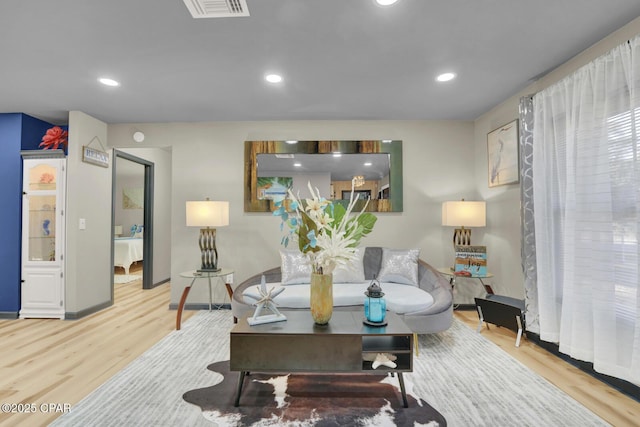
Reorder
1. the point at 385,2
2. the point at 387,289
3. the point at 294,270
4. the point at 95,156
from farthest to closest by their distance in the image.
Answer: the point at 95,156
the point at 294,270
the point at 387,289
the point at 385,2

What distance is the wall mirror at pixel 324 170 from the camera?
169 inches

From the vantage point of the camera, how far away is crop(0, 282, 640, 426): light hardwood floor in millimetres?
2102

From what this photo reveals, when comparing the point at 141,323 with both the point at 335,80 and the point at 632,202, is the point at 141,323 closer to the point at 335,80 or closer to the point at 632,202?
the point at 335,80

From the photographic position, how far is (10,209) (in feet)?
13.0

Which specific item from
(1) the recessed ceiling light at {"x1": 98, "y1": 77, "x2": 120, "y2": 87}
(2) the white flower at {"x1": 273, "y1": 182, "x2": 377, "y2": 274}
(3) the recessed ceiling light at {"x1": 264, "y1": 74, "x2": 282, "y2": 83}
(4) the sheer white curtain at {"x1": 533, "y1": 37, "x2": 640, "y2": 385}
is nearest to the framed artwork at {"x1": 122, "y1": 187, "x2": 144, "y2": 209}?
(1) the recessed ceiling light at {"x1": 98, "y1": 77, "x2": 120, "y2": 87}

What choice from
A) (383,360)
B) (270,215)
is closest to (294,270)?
(270,215)

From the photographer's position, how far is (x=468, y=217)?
3.73m

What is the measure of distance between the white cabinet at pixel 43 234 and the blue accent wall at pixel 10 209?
0.22ft

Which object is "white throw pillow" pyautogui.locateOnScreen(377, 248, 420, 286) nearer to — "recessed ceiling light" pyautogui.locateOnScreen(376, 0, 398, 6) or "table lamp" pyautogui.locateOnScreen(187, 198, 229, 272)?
"table lamp" pyautogui.locateOnScreen(187, 198, 229, 272)

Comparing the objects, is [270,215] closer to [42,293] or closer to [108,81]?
[108,81]

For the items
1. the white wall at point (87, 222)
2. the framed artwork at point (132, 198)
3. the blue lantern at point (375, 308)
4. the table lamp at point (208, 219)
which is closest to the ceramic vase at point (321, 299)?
the blue lantern at point (375, 308)

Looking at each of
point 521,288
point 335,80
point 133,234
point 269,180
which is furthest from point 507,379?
point 133,234

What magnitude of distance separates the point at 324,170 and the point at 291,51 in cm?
192

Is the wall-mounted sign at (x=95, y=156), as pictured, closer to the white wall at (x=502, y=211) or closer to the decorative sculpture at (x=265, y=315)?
the decorative sculpture at (x=265, y=315)
